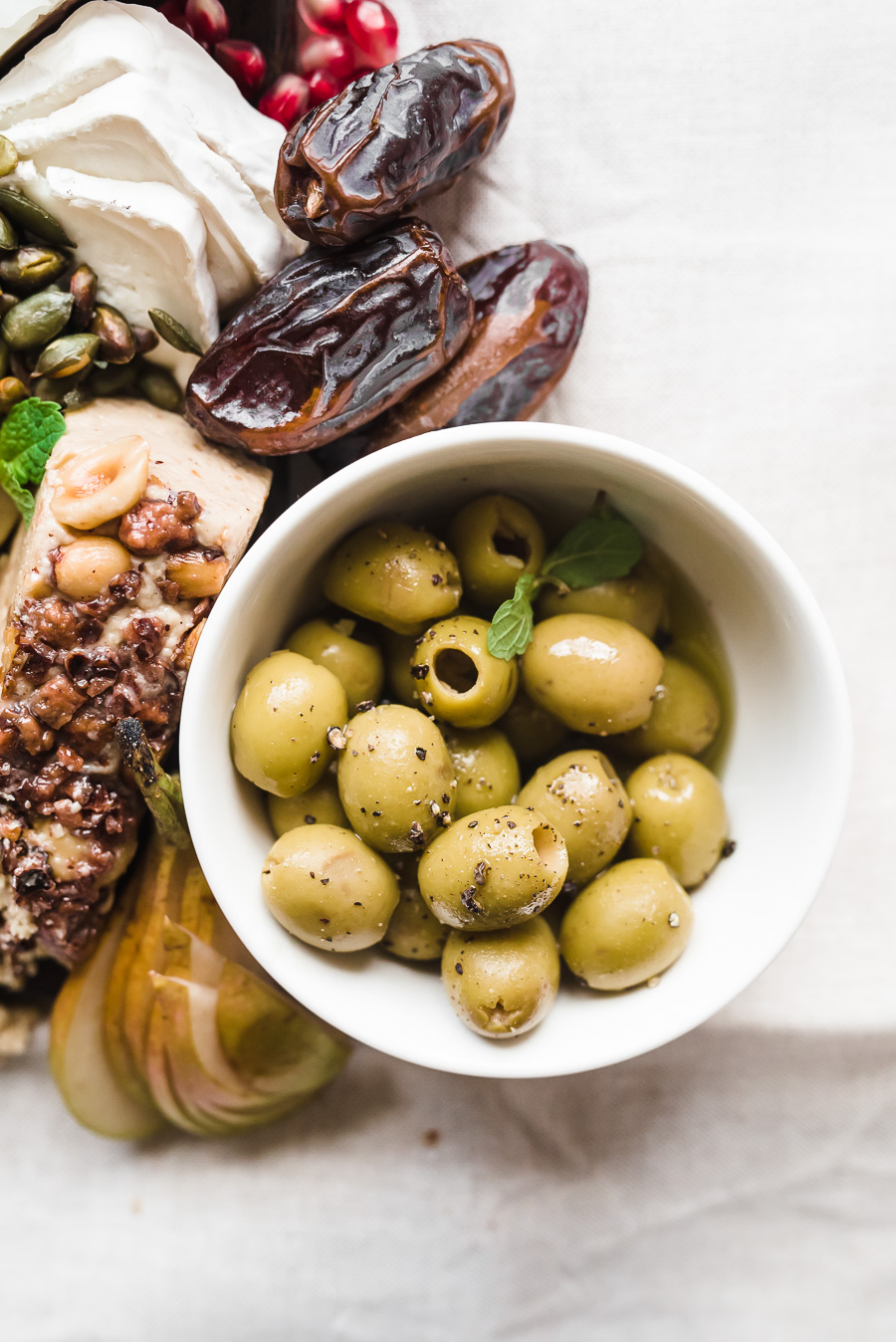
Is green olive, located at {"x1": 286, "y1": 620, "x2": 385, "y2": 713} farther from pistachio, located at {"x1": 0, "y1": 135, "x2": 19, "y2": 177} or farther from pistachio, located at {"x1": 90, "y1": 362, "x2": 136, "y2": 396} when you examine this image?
pistachio, located at {"x1": 0, "y1": 135, "x2": 19, "y2": 177}

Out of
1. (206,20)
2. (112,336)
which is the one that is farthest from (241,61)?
(112,336)

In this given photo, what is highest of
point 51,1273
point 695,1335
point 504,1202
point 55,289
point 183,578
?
point 55,289

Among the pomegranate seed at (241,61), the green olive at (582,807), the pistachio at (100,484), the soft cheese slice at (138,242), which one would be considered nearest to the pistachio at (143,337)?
the soft cheese slice at (138,242)

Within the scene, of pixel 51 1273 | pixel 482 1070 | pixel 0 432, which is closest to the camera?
pixel 482 1070

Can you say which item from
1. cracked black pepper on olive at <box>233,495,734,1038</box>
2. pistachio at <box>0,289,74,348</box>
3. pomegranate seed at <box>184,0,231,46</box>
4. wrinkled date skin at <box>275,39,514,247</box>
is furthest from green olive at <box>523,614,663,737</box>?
pomegranate seed at <box>184,0,231,46</box>

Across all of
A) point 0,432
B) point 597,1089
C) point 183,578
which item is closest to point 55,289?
point 0,432

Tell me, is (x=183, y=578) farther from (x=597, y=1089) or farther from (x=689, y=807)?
(x=597, y=1089)

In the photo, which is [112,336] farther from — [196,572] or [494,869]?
[494,869]
